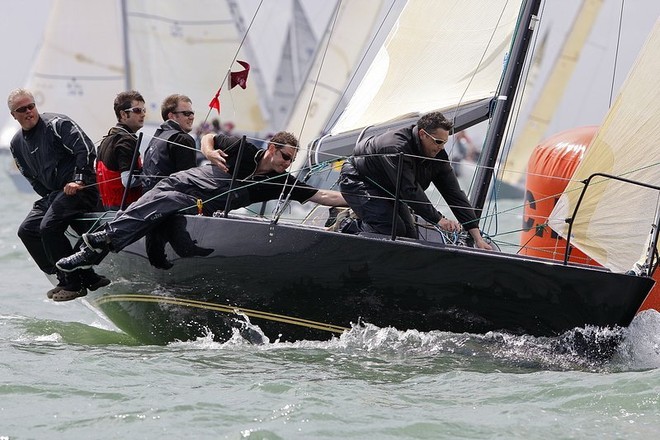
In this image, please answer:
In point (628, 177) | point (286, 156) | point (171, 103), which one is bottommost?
point (286, 156)

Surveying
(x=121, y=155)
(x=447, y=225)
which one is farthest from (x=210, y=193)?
(x=447, y=225)

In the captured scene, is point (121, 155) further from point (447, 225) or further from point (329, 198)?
point (447, 225)

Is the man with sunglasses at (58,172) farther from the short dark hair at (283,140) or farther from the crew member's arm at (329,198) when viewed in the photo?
the crew member's arm at (329,198)

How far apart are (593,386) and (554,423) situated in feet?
2.06

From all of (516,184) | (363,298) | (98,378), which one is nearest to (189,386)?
(98,378)

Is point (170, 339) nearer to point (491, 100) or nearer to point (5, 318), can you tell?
point (5, 318)

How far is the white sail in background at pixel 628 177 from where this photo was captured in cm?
654

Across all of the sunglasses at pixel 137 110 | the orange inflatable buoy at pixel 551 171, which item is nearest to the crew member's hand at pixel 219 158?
the sunglasses at pixel 137 110

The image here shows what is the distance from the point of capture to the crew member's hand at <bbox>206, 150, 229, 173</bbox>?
272 inches

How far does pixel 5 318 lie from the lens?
8703 mm

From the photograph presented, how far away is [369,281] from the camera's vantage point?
254 inches

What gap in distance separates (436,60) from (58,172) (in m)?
2.55

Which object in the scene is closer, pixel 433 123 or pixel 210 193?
pixel 433 123

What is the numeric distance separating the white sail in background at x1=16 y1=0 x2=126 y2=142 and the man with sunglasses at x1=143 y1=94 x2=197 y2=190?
22.5 meters
